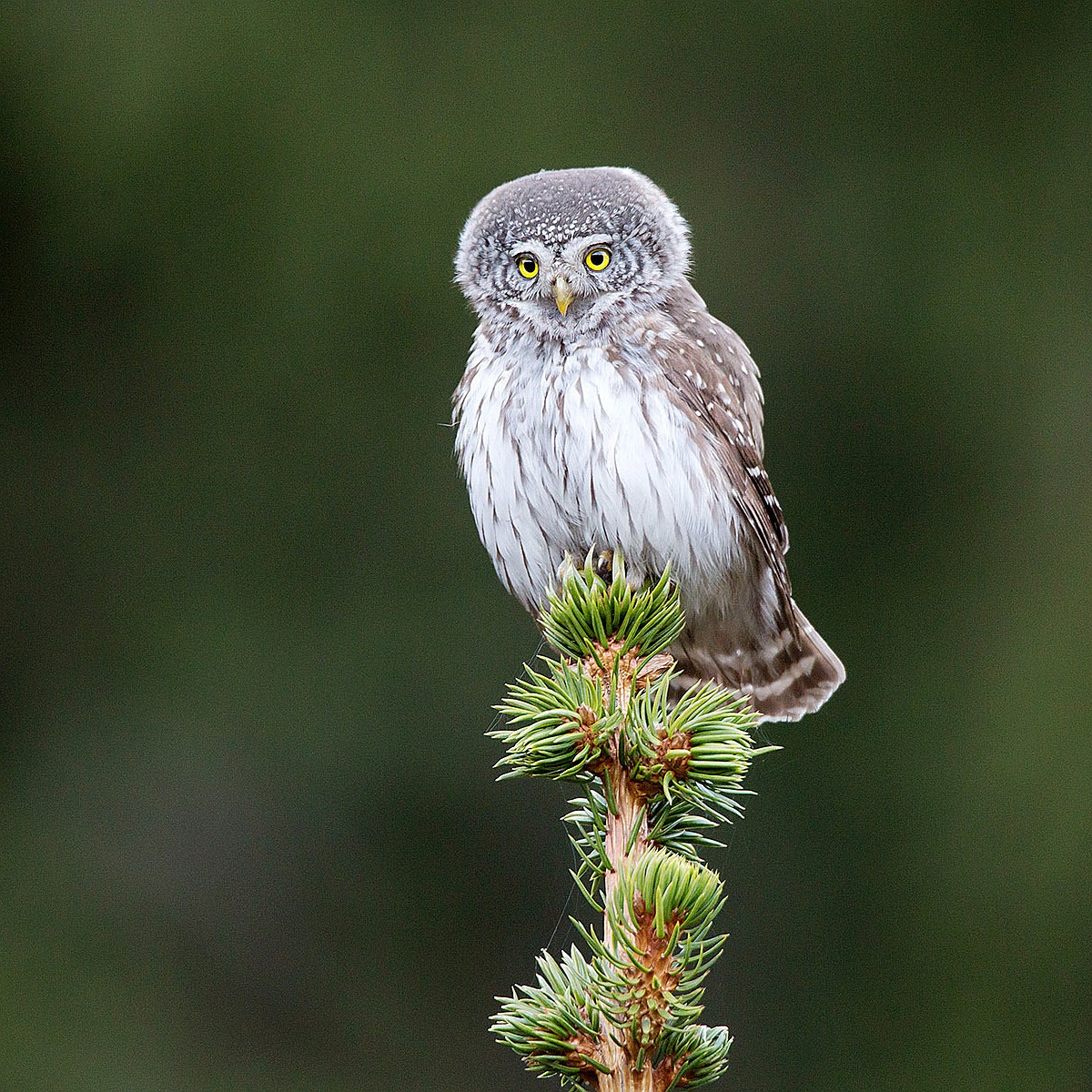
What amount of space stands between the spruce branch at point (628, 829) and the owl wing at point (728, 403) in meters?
1.10

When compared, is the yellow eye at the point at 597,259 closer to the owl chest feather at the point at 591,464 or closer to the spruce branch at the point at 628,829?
the owl chest feather at the point at 591,464

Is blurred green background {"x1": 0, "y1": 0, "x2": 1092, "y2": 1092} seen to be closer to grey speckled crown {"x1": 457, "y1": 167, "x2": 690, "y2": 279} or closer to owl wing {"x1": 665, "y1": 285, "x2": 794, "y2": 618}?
grey speckled crown {"x1": 457, "y1": 167, "x2": 690, "y2": 279}

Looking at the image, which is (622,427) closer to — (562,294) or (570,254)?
(562,294)

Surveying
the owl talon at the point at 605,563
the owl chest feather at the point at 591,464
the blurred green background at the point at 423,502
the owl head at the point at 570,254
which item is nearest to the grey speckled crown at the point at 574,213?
the owl head at the point at 570,254

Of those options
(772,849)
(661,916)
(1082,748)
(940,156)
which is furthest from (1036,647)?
(661,916)

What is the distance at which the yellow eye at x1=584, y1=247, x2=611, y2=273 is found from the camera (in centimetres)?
322

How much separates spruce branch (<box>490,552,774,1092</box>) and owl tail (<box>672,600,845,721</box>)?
1293 millimetres

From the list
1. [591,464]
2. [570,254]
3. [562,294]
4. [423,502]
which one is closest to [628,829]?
[591,464]

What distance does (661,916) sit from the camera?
60.3 inches

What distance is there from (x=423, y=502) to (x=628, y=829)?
3721 mm

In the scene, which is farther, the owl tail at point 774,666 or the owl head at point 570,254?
the owl tail at point 774,666

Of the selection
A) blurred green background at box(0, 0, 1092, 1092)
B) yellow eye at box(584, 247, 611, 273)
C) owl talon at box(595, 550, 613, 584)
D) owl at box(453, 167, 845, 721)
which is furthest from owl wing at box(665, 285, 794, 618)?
blurred green background at box(0, 0, 1092, 1092)

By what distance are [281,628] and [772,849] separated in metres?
2.27

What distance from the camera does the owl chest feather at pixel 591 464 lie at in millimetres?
2988
